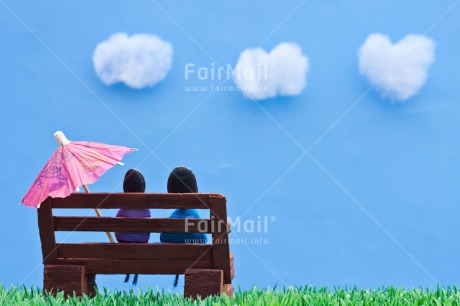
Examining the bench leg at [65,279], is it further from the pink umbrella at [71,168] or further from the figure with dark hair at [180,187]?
the figure with dark hair at [180,187]

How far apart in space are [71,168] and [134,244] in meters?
0.76

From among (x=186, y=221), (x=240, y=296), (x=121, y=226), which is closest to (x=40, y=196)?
(x=121, y=226)

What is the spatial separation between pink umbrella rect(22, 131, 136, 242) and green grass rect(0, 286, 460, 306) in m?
A: 0.55

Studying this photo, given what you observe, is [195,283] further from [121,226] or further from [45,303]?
[45,303]

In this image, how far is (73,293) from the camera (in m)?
5.32

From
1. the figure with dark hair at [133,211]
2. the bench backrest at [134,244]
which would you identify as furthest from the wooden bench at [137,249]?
the figure with dark hair at [133,211]

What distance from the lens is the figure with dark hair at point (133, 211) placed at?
5.42 metres

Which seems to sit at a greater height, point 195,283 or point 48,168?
point 48,168

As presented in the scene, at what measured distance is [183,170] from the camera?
18.0 feet

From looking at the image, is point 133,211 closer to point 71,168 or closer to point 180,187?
point 180,187

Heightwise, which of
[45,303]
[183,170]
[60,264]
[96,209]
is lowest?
[45,303]

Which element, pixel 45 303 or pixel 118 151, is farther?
pixel 118 151

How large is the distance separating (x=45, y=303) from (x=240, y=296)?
1498mm

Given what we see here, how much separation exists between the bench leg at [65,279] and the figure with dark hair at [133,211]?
41cm
